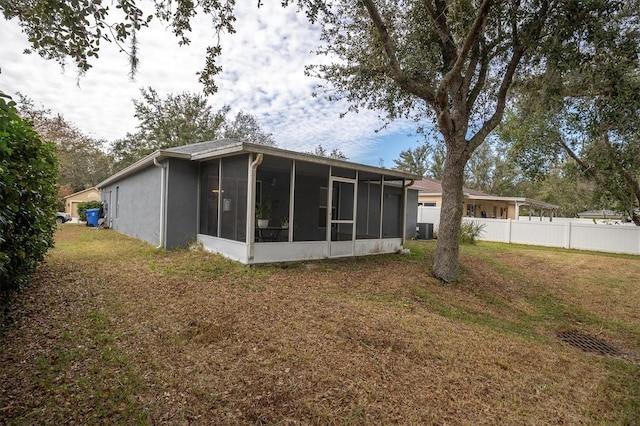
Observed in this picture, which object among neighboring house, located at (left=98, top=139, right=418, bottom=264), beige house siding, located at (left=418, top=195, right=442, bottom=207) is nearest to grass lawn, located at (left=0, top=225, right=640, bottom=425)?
neighboring house, located at (left=98, top=139, right=418, bottom=264)

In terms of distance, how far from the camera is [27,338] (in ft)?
11.2

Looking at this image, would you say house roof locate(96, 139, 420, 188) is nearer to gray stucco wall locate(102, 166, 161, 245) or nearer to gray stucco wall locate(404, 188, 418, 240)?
gray stucco wall locate(102, 166, 161, 245)

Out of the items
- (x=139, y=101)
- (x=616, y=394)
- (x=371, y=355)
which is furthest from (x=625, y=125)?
(x=139, y=101)

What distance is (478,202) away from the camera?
75.2 feet

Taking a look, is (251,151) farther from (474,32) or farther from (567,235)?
(567,235)

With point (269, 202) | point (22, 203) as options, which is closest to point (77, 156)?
point (269, 202)

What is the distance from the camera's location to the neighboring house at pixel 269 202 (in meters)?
7.30

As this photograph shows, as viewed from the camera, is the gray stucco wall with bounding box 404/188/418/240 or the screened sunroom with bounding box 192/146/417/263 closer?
the screened sunroom with bounding box 192/146/417/263

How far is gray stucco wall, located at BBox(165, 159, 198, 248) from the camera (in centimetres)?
873

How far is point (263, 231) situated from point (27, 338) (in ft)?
14.8

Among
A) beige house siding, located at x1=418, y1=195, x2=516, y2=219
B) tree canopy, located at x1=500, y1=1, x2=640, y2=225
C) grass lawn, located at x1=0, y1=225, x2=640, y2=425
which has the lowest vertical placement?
grass lawn, located at x1=0, y1=225, x2=640, y2=425

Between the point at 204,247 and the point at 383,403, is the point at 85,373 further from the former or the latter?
the point at 204,247

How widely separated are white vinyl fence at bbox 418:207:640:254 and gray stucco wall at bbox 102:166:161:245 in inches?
522

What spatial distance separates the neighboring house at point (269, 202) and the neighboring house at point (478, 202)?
26.4 feet
